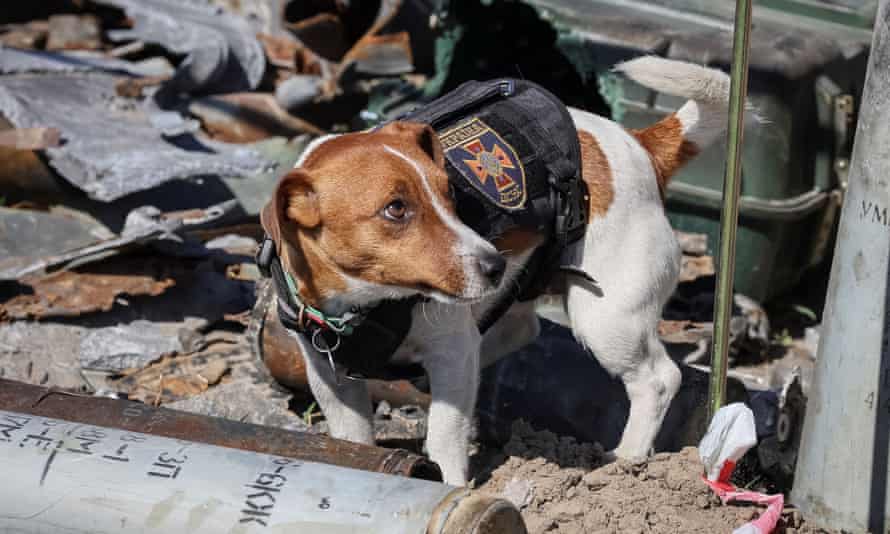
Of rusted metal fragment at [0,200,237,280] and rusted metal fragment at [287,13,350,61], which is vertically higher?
rusted metal fragment at [287,13,350,61]

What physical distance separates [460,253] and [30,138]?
10.9 ft

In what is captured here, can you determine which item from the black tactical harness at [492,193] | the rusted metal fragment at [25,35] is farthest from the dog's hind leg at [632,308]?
the rusted metal fragment at [25,35]

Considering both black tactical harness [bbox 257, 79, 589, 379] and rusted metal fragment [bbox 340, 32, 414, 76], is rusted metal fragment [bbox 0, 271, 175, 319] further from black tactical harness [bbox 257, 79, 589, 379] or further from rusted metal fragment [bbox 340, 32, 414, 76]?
rusted metal fragment [bbox 340, 32, 414, 76]

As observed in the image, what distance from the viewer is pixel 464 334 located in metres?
3.28

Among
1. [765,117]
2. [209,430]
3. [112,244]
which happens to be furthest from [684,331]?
[209,430]

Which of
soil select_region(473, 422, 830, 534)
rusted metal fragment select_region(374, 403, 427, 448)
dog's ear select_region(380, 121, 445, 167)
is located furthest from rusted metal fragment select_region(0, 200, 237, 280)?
dog's ear select_region(380, 121, 445, 167)

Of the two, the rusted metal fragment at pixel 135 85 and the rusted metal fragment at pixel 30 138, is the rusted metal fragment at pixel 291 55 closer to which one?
the rusted metal fragment at pixel 135 85

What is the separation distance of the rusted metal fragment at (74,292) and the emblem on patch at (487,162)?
197cm

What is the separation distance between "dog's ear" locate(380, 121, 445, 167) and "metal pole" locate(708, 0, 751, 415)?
2.58 feet

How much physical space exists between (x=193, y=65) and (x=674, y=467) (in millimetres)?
5033

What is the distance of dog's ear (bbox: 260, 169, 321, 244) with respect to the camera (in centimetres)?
290

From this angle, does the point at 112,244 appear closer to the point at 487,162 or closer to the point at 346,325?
the point at 346,325

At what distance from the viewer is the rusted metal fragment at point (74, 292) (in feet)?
15.4

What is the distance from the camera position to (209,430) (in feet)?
9.62
